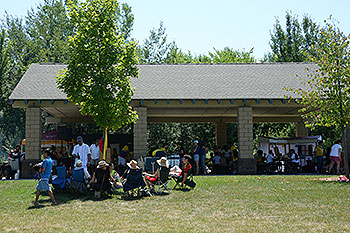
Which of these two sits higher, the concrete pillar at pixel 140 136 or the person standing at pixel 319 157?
the concrete pillar at pixel 140 136

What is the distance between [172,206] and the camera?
9359 mm

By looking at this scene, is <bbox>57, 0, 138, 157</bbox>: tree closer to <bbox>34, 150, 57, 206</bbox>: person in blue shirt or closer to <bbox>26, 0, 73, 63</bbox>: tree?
<bbox>34, 150, 57, 206</bbox>: person in blue shirt

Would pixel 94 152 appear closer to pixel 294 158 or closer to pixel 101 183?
pixel 101 183

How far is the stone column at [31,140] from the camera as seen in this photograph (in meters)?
16.2

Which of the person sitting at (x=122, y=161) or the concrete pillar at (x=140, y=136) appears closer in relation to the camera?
the person sitting at (x=122, y=161)

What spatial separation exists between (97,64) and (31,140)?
225 inches

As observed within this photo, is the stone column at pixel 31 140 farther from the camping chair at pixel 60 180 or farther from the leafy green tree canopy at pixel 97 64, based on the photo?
the camping chair at pixel 60 180

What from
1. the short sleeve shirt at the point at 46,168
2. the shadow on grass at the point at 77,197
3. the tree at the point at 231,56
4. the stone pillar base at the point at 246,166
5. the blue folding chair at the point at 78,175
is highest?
the tree at the point at 231,56

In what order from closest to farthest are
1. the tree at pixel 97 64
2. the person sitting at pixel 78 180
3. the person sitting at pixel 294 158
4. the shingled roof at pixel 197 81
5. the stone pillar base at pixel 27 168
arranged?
the person sitting at pixel 78 180 → the tree at pixel 97 64 → the stone pillar base at pixel 27 168 → the shingled roof at pixel 197 81 → the person sitting at pixel 294 158

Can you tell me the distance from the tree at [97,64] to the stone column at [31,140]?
4.38 metres

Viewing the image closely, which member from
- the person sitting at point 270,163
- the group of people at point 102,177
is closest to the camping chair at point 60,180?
the group of people at point 102,177

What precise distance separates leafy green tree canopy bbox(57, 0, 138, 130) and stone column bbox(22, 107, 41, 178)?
174 inches

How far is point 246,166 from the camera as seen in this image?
1691cm

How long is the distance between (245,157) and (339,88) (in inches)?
194
